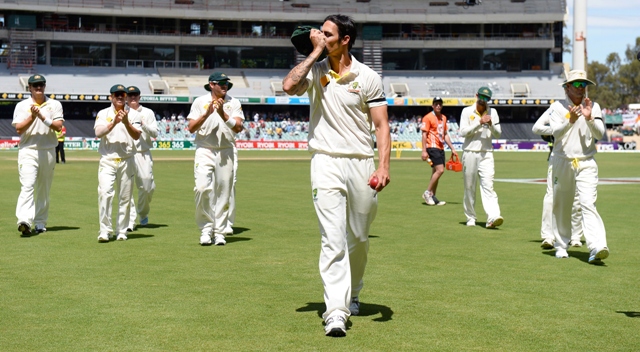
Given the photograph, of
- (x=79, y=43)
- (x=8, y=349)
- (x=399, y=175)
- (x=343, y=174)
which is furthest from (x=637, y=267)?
(x=79, y=43)

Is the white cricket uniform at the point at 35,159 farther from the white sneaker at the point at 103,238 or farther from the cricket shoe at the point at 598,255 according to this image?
the cricket shoe at the point at 598,255

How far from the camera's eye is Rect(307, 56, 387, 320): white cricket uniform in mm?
7109

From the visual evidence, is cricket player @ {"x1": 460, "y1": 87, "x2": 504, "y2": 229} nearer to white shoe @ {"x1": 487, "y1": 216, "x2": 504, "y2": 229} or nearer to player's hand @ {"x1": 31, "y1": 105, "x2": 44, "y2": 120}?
white shoe @ {"x1": 487, "y1": 216, "x2": 504, "y2": 229}

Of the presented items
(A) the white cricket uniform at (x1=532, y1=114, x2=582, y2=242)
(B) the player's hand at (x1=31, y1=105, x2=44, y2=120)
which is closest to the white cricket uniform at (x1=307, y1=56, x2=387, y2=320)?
(A) the white cricket uniform at (x1=532, y1=114, x2=582, y2=242)

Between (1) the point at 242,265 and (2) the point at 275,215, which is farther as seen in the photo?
(2) the point at 275,215

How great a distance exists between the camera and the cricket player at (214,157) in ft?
41.5

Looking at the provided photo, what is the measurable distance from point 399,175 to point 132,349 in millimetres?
25340

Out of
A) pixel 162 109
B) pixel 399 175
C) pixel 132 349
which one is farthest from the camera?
pixel 162 109

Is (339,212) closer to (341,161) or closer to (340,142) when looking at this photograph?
(341,161)

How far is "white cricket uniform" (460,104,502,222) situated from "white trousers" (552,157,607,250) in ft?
11.3

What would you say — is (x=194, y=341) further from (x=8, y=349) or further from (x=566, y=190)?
(x=566, y=190)

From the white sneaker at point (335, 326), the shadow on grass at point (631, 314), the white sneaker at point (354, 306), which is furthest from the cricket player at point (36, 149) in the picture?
the shadow on grass at point (631, 314)

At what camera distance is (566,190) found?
11.2m

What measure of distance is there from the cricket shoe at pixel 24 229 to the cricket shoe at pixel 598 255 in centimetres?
830
